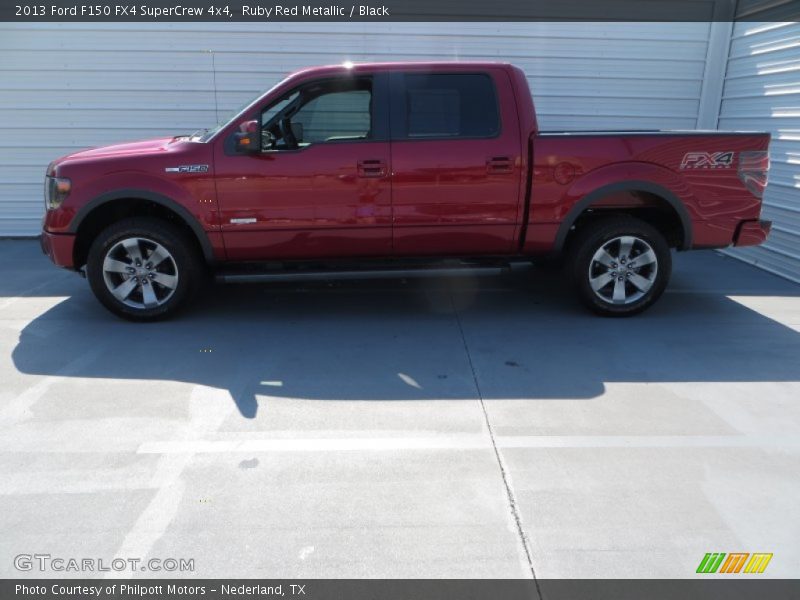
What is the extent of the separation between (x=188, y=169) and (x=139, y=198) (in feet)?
1.58

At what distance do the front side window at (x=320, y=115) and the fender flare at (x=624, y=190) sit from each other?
1.78 meters

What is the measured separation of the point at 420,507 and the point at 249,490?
83cm

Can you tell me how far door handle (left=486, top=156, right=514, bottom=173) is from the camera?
4.89m

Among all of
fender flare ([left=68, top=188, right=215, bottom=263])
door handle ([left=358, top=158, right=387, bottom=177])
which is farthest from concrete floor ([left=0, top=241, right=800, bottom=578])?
door handle ([left=358, top=158, right=387, bottom=177])

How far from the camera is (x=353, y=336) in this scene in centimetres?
492

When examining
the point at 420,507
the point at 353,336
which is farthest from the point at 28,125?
the point at 420,507

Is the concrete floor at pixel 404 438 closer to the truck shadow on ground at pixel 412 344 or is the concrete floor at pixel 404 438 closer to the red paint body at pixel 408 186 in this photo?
the truck shadow on ground at pixel 412 344

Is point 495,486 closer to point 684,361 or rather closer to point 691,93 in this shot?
point 684,361

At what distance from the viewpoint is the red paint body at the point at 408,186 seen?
190 inches
